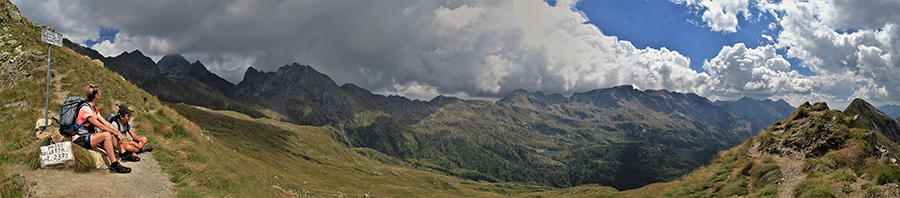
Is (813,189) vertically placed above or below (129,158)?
below

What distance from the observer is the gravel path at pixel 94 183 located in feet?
43.4

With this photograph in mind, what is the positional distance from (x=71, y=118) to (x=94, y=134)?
139 cm

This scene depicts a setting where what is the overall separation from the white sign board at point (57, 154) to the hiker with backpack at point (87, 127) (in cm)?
112

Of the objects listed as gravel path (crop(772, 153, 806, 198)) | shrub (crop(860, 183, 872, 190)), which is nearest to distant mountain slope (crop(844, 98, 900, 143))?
gravel path (crop(772, 153, 806, 198))

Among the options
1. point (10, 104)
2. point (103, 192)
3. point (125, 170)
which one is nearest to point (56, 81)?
point (10, 104)

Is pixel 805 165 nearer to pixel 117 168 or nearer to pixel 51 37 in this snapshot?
pixel 117 168

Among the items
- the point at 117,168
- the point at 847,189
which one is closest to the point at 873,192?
the point at 847,189

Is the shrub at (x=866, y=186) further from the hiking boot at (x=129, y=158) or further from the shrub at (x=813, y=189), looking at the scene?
the hiking boot at (x=129, y=158)

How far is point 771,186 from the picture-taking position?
25438 millimetres

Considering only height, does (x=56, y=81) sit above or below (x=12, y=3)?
below

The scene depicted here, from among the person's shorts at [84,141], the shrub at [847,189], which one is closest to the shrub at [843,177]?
the shrub at [847,189]

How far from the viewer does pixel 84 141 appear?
1572 centimetres

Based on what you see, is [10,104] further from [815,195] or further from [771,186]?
[771,186]

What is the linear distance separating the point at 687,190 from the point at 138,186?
130 feet
